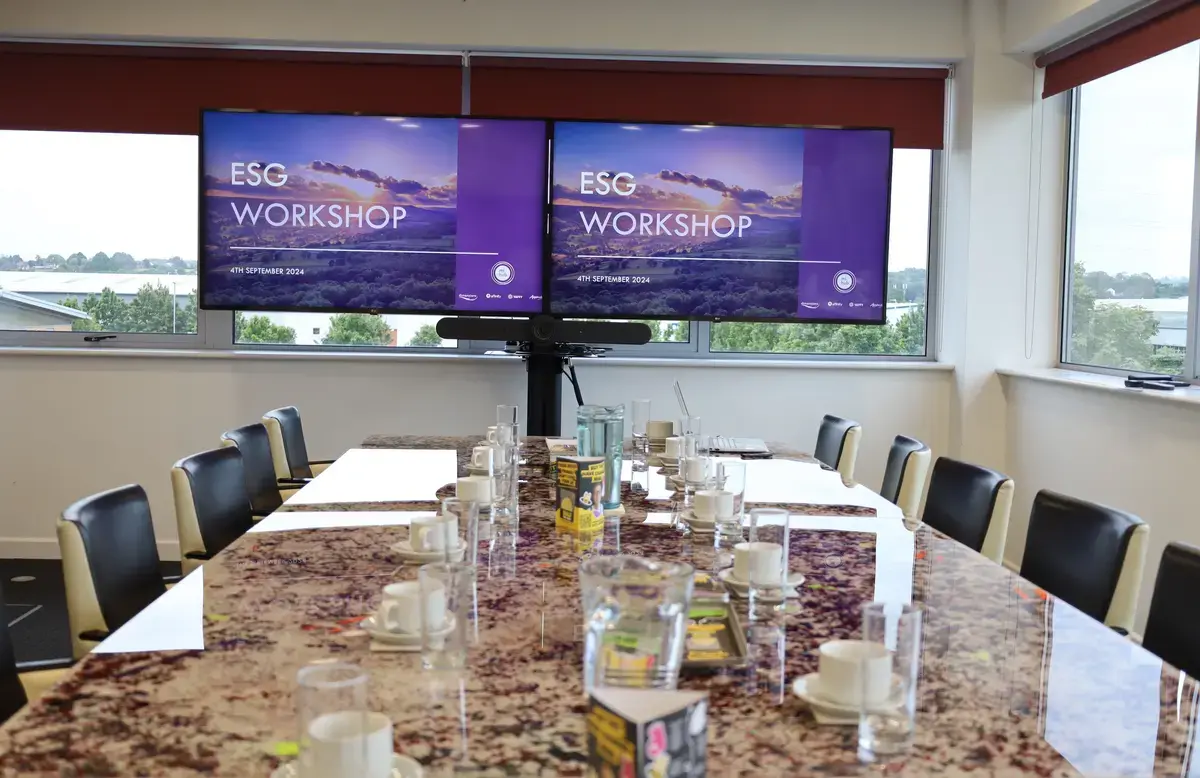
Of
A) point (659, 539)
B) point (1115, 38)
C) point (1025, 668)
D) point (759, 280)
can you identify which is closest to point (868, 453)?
point (759, 280)

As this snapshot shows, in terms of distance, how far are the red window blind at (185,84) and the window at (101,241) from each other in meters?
0.22

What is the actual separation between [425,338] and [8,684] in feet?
12.6

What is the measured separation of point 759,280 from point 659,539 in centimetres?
288

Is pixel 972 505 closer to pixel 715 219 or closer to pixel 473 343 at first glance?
pixel 715 219

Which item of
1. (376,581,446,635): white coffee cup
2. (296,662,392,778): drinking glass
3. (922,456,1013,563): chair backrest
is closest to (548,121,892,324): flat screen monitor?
(922,456,1013,563): chair backrest

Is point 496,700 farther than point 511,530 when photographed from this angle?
No

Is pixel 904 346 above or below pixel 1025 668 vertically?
above

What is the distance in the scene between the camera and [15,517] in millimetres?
5348

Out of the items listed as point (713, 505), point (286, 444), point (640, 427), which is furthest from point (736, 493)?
point (286, 444)

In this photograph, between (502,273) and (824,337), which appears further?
(824,337)

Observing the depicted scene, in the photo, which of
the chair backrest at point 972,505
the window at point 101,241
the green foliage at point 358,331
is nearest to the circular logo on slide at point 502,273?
the green foliage at point 358,331

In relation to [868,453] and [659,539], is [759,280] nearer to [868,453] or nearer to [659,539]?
[868,453]

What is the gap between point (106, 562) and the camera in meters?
2.25

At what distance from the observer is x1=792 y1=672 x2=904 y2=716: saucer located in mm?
1352
